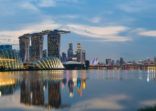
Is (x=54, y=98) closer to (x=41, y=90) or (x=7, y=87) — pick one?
(x=41, y=90)

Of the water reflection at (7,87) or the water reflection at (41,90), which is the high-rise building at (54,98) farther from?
the water reflection at (7,87)

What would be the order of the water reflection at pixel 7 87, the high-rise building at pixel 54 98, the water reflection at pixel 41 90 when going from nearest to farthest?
the high-rise building at pixel 54 98, the water reflection at pixel 41 90, the water reflection at pixel 7 87

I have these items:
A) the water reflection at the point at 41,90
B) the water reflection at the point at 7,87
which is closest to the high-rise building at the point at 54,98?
the water reflection at the point at 41,90

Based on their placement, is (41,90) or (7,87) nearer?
(41,90)

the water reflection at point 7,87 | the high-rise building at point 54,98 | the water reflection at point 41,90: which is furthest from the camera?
the water reflection at point 7,87

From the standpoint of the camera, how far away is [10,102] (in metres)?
31.0

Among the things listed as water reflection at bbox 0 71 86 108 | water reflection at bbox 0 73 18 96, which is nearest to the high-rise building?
water reflection at bbox 0 71 86 108

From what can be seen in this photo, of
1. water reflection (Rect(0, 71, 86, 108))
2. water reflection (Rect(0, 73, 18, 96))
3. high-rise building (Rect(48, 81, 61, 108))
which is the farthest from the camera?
water reflection (Rect(0, 73, 18, 96))

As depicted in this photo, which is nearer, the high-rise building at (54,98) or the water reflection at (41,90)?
the high-rise building at (54,98)

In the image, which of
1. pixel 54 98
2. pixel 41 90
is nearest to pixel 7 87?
pixel 41 90

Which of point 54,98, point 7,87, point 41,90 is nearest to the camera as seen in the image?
point 54,98

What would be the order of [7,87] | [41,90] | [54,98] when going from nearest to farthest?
[54,98] → [41,90] → [7,87]

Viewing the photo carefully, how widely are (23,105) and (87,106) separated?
4817mm

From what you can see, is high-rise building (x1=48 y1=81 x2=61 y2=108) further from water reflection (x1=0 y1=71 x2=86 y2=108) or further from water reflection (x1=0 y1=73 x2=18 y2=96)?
water reflection (x1=0 y1=73 x2=18 y2=96)
